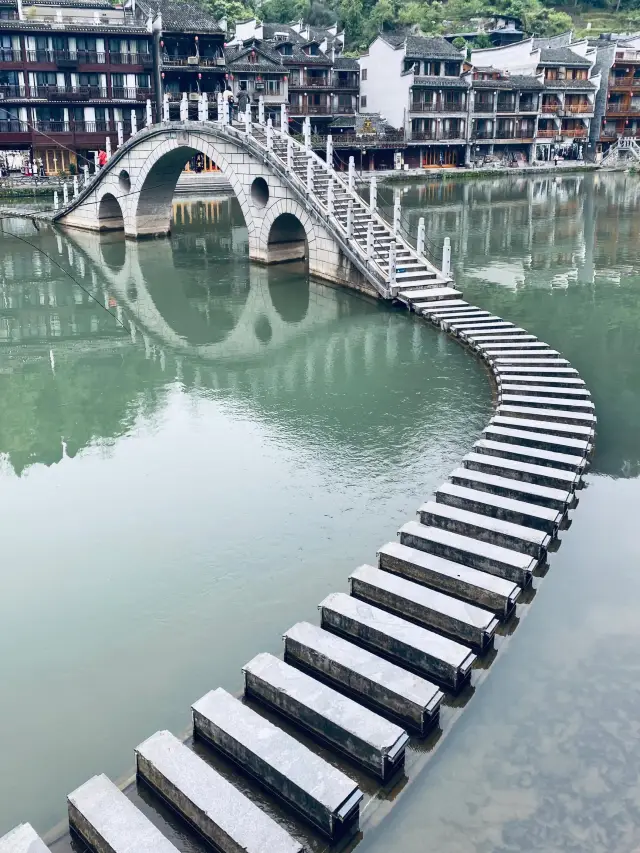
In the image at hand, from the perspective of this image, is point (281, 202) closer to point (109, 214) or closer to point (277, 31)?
point (109, 214)

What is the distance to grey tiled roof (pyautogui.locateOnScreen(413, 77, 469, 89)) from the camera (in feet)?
259

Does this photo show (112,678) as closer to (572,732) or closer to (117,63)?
(572,732)

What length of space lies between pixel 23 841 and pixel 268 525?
6.76 metres

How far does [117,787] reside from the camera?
7602 millimetres

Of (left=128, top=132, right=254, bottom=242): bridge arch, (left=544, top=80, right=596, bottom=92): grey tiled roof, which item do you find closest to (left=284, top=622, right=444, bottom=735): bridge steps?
(left=128, top=132, right=254, bottom=242): bridge arch

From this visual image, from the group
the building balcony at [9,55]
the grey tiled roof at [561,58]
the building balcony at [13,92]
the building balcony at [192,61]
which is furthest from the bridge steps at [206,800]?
the grey tiled roof at [561,58]

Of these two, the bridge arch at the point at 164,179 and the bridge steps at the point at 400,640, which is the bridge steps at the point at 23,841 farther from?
the bridge arch at the point at 164,179

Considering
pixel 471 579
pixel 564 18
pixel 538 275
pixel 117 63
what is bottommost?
pixel 471 579

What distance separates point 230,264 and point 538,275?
47.4 feet

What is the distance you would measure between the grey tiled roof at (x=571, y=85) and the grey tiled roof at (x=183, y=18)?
43.1m

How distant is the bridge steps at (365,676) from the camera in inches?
329

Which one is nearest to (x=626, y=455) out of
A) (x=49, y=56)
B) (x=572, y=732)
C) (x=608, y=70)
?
(x=572, y=732)

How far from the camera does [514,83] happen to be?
282ft

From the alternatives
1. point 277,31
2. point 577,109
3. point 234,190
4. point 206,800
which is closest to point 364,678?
point 206,800
